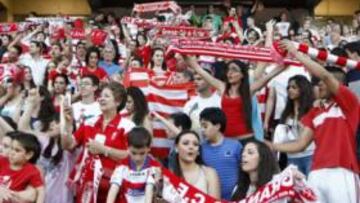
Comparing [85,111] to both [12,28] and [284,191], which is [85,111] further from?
[12,28]

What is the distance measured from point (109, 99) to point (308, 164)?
6.57 ft

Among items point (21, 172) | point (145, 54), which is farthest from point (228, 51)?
point (145, 54)

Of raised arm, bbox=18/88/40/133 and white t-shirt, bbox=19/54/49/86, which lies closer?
raised arm, bbox=18/88/40/133

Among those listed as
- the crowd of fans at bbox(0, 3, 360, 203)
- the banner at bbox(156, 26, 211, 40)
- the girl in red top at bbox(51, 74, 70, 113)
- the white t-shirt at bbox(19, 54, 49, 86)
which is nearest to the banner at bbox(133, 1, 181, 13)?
the banner at bbox(156, 26, 211, 40)

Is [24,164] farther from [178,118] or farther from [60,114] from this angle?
[178,118]

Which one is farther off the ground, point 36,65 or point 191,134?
point 36,65

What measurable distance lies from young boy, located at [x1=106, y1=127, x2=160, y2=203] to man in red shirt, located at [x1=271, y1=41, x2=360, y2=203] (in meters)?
1.25

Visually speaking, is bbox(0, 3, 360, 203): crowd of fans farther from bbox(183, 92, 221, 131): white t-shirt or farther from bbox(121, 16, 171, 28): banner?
bbox(121, 16, 171, 28): banner

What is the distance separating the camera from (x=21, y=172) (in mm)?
6277

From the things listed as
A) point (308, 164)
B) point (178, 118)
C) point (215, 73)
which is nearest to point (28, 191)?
point (178, 118)

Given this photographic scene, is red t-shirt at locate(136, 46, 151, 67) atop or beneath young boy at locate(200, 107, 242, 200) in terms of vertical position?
atop

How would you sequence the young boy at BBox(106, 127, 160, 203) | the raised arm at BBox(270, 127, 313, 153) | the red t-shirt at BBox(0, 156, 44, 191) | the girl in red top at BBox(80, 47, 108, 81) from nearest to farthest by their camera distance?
1. the red t-shirt at BBox(0, 156, 44, 191)
2. the young boy at BBox(106, 127, 160, 203)
3. the raised arm at BBox(270, 127, 313, 153)
4. the girl in red top at BBox(80, 47, 108, 81)

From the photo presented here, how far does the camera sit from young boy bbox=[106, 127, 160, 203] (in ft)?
20.9

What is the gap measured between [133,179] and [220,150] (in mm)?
946
